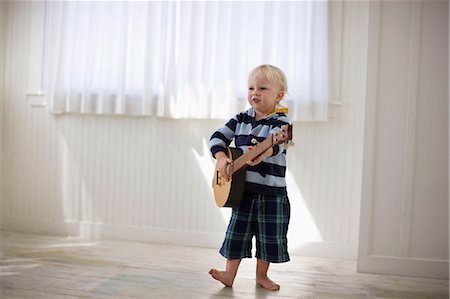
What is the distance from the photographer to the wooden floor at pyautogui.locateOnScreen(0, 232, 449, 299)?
2.15m

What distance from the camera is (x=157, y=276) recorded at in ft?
7.91

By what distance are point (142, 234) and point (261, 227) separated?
1282 mm

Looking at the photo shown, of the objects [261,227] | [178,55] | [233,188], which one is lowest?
[261,227]

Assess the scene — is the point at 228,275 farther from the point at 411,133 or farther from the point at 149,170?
the point at 149,170

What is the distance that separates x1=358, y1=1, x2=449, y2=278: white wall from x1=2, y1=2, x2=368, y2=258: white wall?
398 mm

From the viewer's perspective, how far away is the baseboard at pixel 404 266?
8.55 ft

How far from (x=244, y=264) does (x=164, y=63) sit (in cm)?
126

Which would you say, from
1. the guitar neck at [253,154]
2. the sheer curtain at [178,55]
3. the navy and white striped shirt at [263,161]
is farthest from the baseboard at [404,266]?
the guitar neck at [253,154]

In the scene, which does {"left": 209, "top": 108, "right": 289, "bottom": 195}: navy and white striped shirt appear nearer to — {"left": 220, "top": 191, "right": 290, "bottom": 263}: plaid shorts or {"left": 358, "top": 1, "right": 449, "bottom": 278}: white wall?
{"left": 220, "top": 191, "right": 290, "bottom": 263}: plaid shorts

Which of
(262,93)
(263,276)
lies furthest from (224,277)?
(262,93)

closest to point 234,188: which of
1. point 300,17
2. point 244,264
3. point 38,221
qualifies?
point 244,264

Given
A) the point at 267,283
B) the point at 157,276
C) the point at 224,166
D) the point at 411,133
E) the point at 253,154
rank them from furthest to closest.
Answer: the point at 411,133, the point at 157,276, the point at 267,283, the point at 224,166, the point at 253,154

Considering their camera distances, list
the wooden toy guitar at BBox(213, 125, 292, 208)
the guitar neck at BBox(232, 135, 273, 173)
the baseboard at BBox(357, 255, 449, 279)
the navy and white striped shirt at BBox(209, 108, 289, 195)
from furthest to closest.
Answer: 1. the baseboard at BBox(357, 255, 449, 279)
2. the navy and white striped shirt at BBox(209, 108, 289, 195)
3. the wooden toy guitar at BBox(213, 125, 292, 208)
4. the guitar neck at BBox(232, 135, 273, 173)

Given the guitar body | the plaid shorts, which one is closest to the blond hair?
the guitar body
